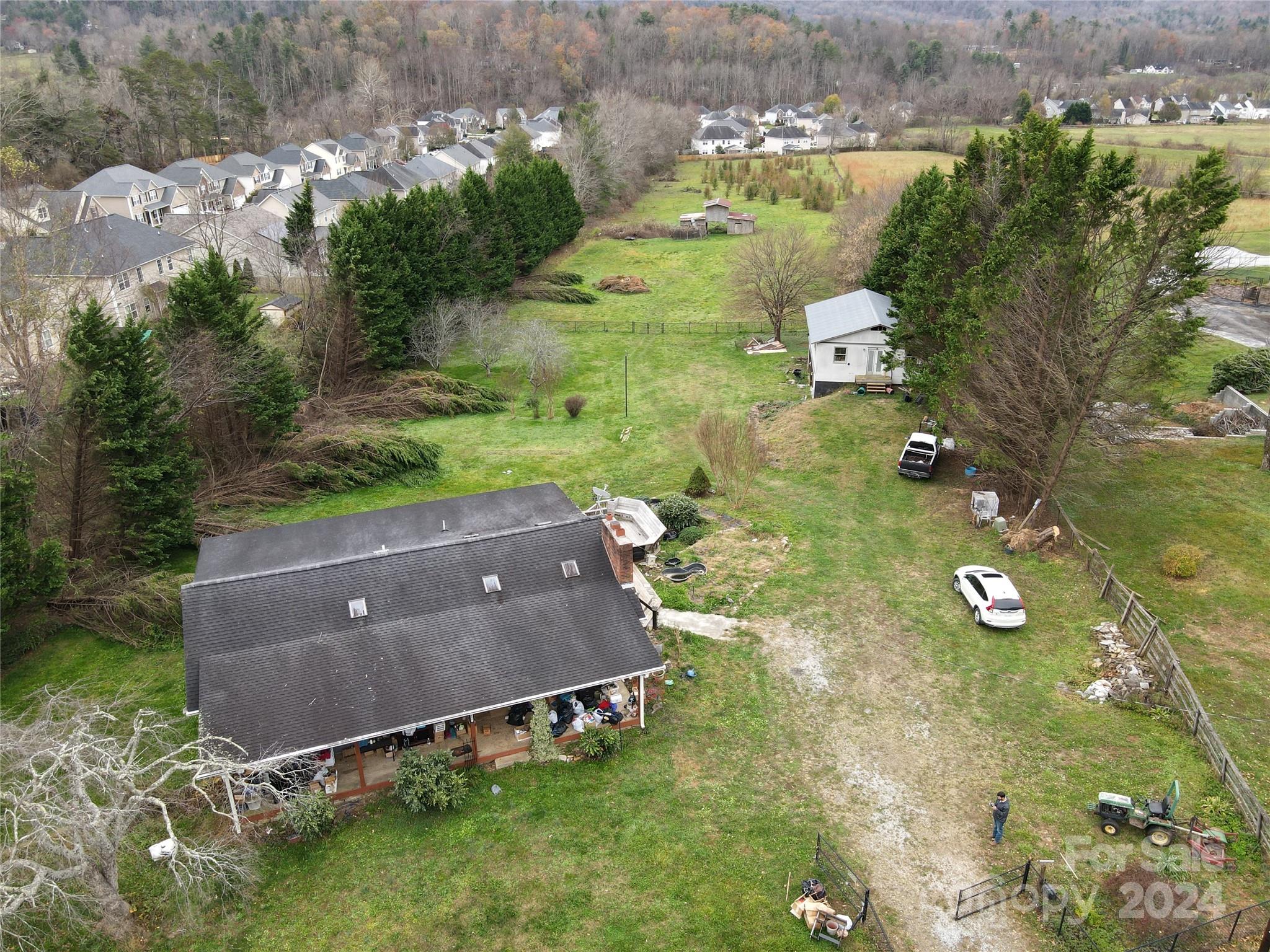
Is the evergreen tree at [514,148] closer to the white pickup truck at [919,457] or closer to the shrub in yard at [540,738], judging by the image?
the white pickup truck at [919,457]

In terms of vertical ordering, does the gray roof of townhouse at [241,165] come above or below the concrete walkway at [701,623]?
above

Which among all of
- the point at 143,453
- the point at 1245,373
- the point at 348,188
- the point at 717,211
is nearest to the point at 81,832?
the point at 143,453

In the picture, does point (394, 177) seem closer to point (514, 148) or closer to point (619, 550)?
point (514, 148)

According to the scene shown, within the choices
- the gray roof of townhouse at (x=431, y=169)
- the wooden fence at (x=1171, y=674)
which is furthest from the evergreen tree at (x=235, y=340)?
the gray roof of townhouse at (x=431, y=169)

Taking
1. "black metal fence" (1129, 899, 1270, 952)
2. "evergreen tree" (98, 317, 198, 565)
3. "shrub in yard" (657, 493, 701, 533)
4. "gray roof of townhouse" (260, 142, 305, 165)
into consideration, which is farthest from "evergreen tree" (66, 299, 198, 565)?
"gray roof of townhouse" (260, 142, 305, 165)

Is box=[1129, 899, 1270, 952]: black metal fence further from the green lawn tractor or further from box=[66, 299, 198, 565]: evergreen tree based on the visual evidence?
box=[66, 299, 198, 565]: evergreen tree

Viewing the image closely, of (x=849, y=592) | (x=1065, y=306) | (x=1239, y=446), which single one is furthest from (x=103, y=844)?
(x=1239, y=446)

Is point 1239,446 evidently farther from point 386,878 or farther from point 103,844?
point 103,844
